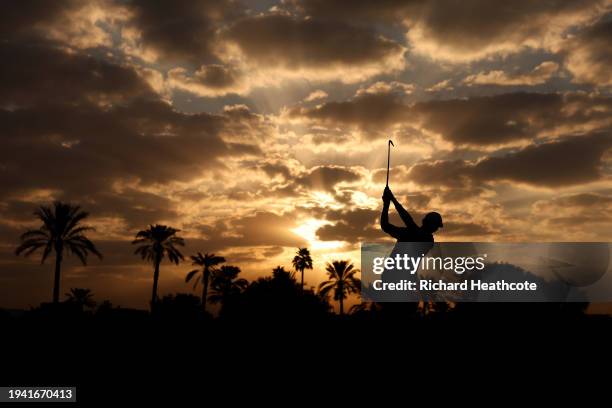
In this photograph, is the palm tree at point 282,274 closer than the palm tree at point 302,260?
Yes

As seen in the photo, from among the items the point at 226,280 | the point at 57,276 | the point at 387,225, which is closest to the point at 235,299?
the point at 387,225

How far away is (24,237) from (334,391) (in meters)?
50.7

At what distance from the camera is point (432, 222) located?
7.47 metres

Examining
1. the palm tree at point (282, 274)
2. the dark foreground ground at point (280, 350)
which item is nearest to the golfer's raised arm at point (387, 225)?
the dark foreground ground at point (280, 350)

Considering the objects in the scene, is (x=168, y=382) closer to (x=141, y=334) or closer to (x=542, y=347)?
(x=141, y=334)

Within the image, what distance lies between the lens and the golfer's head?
7469 mm

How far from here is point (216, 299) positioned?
93.5 meters

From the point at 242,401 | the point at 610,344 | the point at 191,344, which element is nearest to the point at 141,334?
the point at 191,344

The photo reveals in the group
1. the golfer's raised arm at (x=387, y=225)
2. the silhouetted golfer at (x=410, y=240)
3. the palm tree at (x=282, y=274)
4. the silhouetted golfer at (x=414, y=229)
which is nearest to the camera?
the silhouetted golfer at (x=410, y=240)

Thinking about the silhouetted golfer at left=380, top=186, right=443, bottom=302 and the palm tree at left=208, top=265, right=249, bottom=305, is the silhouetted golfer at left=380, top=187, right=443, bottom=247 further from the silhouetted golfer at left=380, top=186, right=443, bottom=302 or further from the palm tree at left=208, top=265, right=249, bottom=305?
the palm tree at left=208, top=265, right=249, bottom=305

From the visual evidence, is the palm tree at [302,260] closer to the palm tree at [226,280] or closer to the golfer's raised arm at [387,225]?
the palm tree at [226,280]

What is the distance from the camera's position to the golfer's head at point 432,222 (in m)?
7.47

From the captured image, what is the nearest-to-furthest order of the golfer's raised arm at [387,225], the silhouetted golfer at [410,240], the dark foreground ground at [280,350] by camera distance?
1. the dark foreground ground at [280,350]
2. the silhouetted golfer at [410,240]
3. the golfer's raised arm at [387,225]

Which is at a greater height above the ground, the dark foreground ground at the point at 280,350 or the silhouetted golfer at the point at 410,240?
the silhouetted golfer at the point at 410,240
